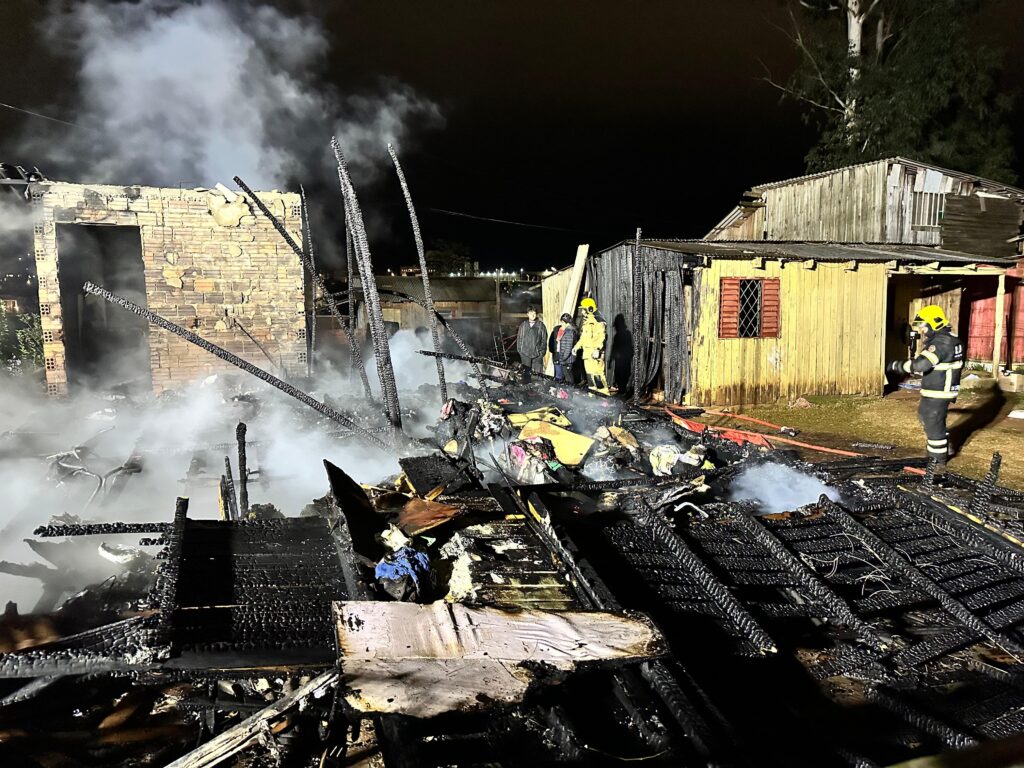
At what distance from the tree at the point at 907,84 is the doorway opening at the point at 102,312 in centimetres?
2367

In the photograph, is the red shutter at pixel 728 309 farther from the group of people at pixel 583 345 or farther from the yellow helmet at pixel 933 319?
the yellow helmet at pixel 933 319

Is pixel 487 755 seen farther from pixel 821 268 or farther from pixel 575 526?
pixel 821 268

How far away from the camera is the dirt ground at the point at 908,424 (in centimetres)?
812

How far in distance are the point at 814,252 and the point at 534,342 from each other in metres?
6.03

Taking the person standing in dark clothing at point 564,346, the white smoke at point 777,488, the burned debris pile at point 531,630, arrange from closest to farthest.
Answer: the burned debris pile at point 531,630 < the white smoke at point 777,488 < the person standing in dark clothing at point 564,346

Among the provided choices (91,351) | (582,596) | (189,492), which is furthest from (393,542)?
(91,351)

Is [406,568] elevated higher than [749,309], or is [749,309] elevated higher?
[749,309]

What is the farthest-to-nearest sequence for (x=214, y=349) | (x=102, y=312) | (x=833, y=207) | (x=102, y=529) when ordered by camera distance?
(x=833, y=207), (x=102, y=312), (x=214, y=349), (x=102, y=529)

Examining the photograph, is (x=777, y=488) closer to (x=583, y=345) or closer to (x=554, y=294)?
(x=583, y=345)

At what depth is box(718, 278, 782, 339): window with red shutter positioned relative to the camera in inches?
447

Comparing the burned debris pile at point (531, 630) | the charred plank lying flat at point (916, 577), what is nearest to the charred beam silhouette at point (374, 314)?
the burned debris pile at point (531, 630)

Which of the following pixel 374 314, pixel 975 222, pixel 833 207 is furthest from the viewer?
pixel 833 207

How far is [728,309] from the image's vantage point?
1138 cm

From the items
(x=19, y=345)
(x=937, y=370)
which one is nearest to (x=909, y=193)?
(x=937, y=370)
